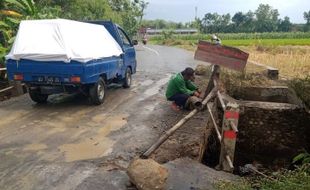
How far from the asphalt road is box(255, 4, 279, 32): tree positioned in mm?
90112

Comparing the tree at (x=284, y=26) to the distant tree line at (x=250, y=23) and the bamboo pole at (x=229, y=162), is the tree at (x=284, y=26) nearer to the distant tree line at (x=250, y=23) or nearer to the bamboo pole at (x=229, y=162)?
the distant tree line at (x=250, y=23)

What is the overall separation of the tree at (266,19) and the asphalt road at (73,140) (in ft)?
296

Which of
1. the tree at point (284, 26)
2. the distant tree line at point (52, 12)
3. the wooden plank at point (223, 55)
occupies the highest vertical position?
the distant tree line at point (52, 12)

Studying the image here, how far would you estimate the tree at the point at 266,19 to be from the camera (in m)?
98.1

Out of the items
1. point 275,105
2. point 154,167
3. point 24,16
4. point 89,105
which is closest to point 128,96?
point 89,105

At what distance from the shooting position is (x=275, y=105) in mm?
11750

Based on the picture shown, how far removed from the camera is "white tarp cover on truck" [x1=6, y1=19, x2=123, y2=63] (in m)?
9.95

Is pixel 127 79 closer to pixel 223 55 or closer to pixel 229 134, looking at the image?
pixel 223 55

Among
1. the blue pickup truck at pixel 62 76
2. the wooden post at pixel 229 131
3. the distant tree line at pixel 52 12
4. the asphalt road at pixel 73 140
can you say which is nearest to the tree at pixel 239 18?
the distant tree line at pixel 52 12

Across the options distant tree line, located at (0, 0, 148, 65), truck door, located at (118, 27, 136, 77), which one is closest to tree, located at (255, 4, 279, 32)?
distant tree line, located at (0, 0, 148, 65)

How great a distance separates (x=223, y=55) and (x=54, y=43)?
12.9 feet

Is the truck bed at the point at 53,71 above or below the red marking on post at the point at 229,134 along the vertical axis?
above

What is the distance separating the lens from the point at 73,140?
789cm

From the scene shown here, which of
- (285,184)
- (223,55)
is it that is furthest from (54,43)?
(285,184)
